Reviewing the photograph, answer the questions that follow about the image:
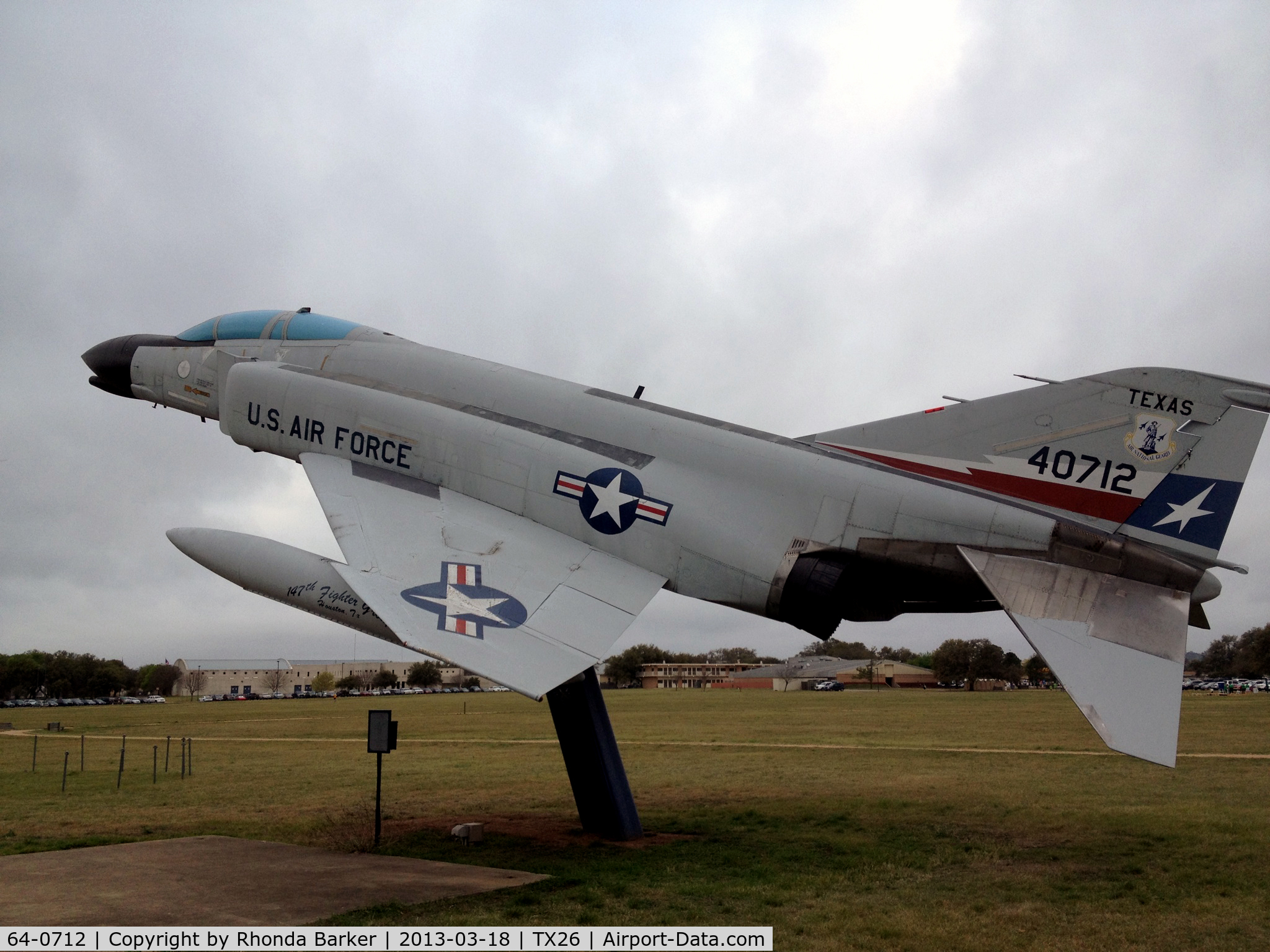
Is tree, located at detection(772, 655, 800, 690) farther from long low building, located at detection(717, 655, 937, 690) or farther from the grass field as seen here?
the grass field

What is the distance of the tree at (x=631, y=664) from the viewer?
4715 inches

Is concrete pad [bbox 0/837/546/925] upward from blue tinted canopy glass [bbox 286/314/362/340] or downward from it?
downward

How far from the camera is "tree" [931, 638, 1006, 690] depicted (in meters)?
92.8

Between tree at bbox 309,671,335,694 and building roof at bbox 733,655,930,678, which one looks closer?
building roof at bbox 733,655,930,678

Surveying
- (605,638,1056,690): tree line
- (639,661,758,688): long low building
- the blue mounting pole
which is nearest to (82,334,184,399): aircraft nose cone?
the blue mounting pole

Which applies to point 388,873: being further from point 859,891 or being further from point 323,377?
point 323,377

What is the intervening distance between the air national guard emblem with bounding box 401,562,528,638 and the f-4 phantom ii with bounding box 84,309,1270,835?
4cm

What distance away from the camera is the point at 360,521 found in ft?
35.4

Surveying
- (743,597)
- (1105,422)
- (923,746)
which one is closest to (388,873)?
(743,597)

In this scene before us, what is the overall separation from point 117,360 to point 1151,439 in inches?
619

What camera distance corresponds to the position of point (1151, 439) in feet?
32.4

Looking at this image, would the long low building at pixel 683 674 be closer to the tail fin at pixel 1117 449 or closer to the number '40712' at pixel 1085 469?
the tail fin at pixel 1117 449
